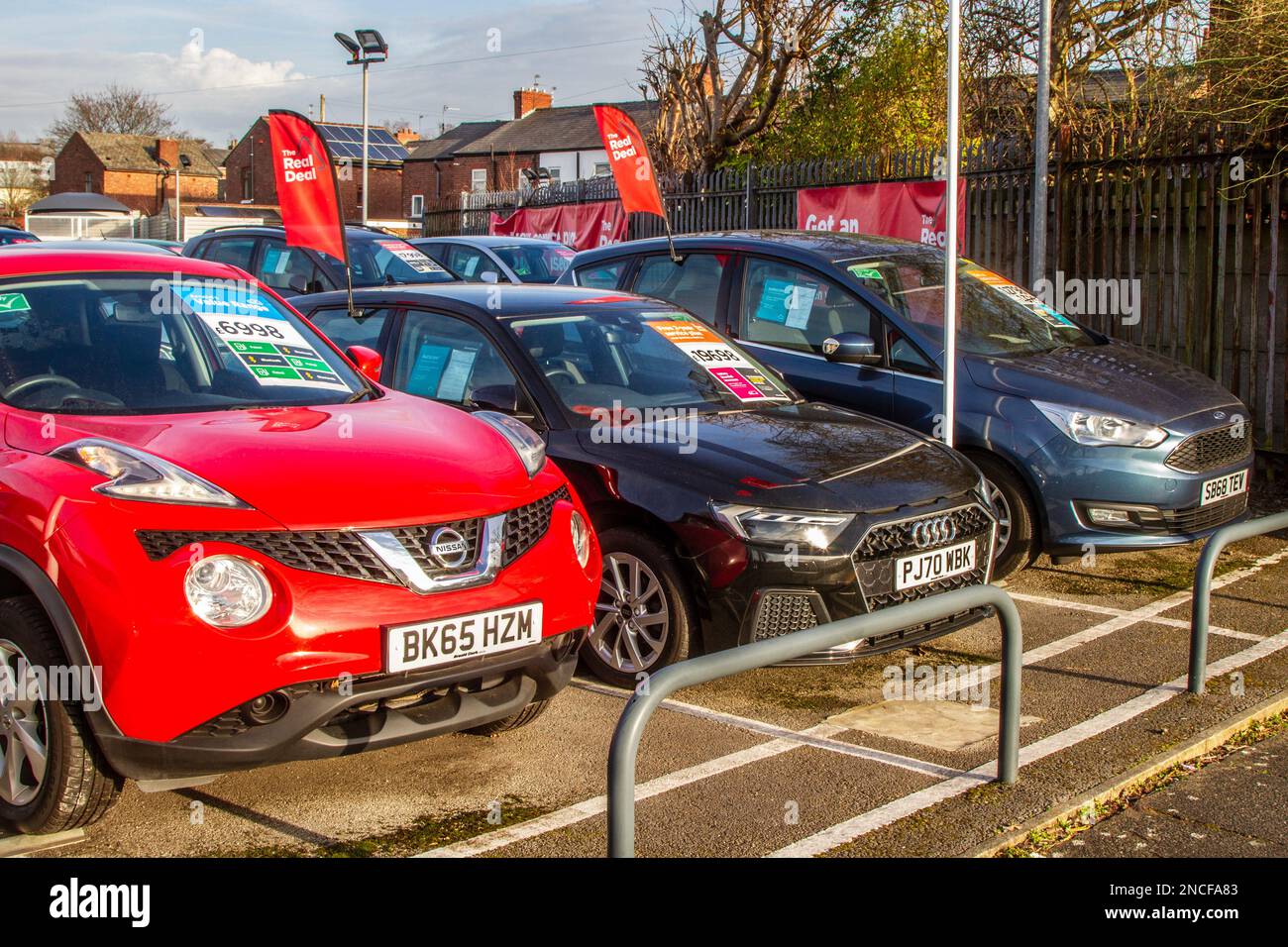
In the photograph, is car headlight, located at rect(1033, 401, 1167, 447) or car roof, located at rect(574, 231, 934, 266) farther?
car roof, located at rect(574, 231, 934, 266)

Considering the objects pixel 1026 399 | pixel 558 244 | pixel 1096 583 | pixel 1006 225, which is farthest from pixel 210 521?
pixel 558 244

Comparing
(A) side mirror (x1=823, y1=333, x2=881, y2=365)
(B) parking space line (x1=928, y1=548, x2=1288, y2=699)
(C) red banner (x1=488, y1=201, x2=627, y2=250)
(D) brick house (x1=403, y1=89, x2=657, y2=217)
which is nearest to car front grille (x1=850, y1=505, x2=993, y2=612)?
(B) parking space line (x1=928, y1=548, x2=1288, y2=699)

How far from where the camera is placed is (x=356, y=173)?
205 feet

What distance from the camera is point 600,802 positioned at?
14.3 feet

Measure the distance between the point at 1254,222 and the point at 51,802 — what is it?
9256 mm

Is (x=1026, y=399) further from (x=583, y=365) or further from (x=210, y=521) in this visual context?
(x=210, y=521)

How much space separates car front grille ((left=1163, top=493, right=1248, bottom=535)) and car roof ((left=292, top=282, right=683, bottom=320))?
2.85 meters

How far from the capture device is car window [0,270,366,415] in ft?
14.8

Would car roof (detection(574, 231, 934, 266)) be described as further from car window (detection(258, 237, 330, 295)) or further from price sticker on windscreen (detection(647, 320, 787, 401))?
car window (detection(258, 237, 330, 295))

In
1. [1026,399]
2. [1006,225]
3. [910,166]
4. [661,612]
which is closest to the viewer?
[661,612]

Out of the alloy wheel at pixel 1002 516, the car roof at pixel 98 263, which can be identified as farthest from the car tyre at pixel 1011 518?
the car roof at pixel 98 263

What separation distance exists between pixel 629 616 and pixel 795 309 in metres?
3.11

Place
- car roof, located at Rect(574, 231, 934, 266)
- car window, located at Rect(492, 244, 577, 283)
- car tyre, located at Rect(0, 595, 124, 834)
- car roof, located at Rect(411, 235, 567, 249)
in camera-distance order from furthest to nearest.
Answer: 1. car roof, located at Rect(411, 235, 567, 249)
2. car window, located at Rect(492, 244, 577, 283)
3. car roof, located at Rect(574, 231, 934, 266)
4. car tyre, located at Rect(0, 595, 124, 834)

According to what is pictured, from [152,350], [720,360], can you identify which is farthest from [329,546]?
[720,360]
